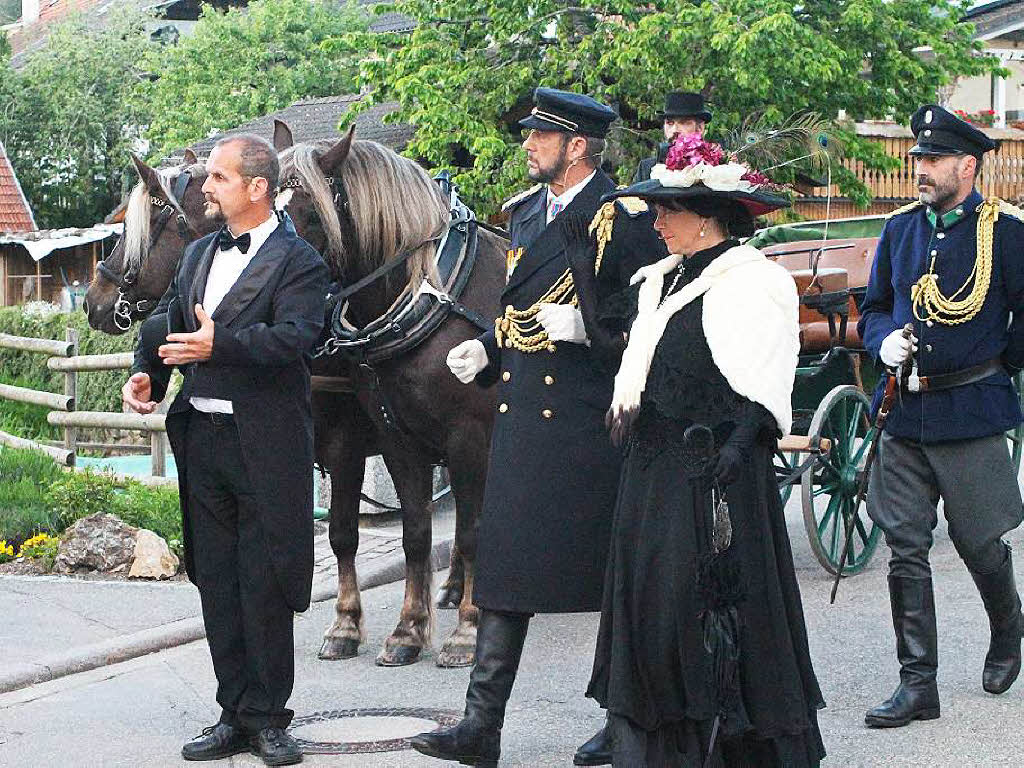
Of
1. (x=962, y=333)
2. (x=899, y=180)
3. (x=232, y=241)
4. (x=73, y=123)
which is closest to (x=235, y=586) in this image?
(x=232, y=241)

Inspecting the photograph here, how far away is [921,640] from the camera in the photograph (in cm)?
548

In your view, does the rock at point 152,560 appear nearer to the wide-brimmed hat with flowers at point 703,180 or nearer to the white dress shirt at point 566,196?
the white dress shirt at point 566,196

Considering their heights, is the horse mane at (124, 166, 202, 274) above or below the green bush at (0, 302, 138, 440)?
above

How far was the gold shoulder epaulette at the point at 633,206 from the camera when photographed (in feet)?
16.1

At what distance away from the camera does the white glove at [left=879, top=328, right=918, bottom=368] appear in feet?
18.3

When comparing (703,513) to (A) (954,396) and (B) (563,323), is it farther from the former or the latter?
(A) (954,396)

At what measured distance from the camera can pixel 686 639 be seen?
4.07 meters

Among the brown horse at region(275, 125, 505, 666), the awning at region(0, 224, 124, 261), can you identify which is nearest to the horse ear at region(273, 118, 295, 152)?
the brown horse at region(275, 125, 505, 666)

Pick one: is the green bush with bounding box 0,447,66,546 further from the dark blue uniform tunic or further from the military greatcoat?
the dark blue uniform tunic

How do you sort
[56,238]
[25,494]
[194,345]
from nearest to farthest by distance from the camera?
[194,345] < [25,494] < [56,238]

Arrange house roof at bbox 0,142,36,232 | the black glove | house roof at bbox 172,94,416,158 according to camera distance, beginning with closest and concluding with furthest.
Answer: the black glove → house roof at bbox 172,94,416,158 → house roof at bbox 0,142,36,232

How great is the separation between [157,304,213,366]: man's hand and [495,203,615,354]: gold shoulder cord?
0.94 meters

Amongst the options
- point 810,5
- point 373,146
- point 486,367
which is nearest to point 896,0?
point 810,5

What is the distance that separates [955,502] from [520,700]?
1.73 m
